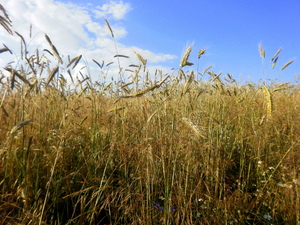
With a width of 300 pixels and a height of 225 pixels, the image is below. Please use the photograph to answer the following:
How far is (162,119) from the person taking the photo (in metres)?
2.54

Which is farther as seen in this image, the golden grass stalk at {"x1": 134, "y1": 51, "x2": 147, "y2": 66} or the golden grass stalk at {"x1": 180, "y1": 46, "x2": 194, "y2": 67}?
the golden grass stalk at {"x1": 134, "y1": 51, "x2": 147, "y2": 66}

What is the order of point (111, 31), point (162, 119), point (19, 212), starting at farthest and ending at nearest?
point (162, 119) < point (111, 31) < point (19, 212)

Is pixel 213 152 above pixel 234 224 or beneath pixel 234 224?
above

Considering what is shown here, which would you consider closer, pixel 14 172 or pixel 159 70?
pixel 14 172

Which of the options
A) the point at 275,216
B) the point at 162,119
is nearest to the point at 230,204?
the point at 275,216

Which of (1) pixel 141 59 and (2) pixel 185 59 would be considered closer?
(2) pixel 185 59

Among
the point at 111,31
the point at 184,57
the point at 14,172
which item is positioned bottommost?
the point at 14,172

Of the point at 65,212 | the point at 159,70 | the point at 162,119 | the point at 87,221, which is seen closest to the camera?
the point at 87,221

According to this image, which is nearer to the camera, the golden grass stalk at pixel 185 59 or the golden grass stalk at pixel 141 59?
the golden grass stalk at pixel 185 59

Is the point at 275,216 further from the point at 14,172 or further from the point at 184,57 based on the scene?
the point at 14,172

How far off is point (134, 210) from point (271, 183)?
1425 mm

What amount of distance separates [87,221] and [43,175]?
617 mm

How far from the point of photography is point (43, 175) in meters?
2.01

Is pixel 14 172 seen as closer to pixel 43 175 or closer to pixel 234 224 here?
pixel 43 175
